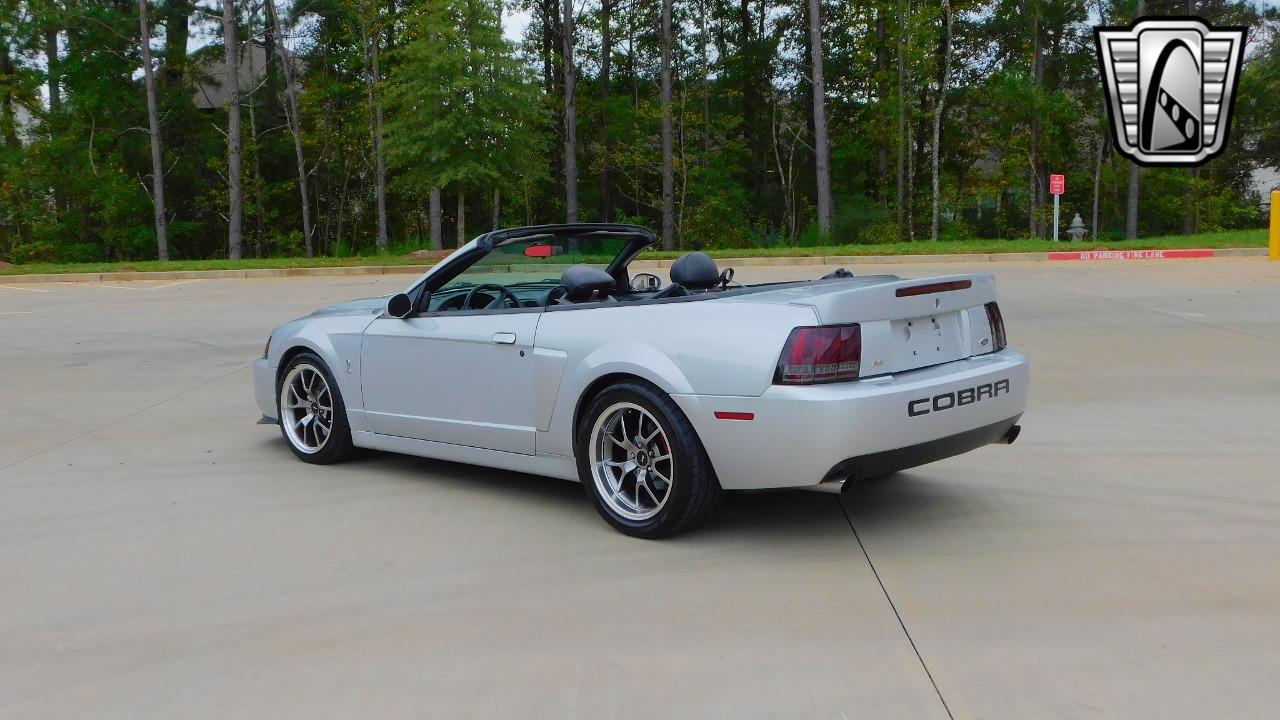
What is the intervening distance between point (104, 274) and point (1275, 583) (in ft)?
91.2

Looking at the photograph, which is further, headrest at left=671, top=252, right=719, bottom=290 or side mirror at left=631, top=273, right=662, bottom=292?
side mirror at left=631, top=273, right=662, bottom=292

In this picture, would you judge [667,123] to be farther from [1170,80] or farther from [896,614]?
[896,614]

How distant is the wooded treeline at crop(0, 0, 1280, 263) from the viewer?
146 feet

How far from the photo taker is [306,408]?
7023mm

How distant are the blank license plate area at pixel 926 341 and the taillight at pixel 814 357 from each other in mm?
313

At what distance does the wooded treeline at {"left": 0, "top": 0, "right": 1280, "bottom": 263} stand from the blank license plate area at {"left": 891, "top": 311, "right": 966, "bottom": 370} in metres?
36.3

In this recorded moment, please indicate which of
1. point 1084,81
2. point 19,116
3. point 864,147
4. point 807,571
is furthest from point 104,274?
point 1084,81

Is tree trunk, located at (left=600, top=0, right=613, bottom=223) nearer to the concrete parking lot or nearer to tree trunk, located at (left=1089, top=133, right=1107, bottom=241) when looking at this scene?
tree trunk, located at (left=1089, top=133, right=1107, bottom=241)

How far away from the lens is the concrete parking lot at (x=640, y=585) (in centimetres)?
347

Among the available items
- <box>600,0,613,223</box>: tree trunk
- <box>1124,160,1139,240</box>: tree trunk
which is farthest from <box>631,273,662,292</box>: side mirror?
<box>600,0,613,223</box>: tree trunk

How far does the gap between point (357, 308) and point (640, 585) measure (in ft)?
9.97

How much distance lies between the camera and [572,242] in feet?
20.5

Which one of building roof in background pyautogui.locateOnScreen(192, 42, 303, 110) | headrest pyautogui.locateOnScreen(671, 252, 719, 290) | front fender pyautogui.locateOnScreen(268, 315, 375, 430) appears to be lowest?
front fender pyautogui.locateOnScreen(268, 315, 375, 430)

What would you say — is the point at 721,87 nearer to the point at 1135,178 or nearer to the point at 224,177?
the point at 1135,178
